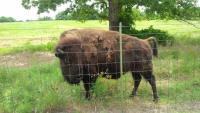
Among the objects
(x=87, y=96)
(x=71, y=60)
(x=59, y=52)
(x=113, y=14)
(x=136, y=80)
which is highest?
(x=113, y=14)

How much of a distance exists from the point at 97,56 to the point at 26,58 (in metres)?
7.80

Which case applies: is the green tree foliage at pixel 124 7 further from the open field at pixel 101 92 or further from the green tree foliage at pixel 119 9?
the open field at pixel 101 92

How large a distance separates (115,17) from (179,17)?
2629 mm

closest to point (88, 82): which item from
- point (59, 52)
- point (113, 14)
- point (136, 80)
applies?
point (59, 52)

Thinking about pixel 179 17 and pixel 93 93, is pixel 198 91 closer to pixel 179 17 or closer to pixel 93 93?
pixel 93 93

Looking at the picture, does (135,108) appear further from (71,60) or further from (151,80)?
(71,60)

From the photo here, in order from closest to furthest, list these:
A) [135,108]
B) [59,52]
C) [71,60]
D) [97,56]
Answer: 1. [59,52]
2. [71,60]
3. [135,108]
4. [97,56]

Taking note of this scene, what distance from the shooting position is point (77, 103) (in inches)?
420

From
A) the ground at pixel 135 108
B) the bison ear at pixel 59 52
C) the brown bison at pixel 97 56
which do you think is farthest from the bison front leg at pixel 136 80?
the bison ear at pixel 59 52

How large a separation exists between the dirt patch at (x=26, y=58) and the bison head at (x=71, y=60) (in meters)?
6.15

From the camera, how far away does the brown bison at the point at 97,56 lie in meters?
10.4

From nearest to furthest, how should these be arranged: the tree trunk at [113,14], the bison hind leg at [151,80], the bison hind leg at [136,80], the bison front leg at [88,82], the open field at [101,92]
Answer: the open field at [101,92]
the bison front leg at [88,82]
the bison hind leg at [151,80]
the bison hind leg at [136,80]
the tree trunk at [113,14]

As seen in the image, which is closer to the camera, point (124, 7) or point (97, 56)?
point (97, 56)

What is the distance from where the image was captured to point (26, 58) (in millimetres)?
18156
